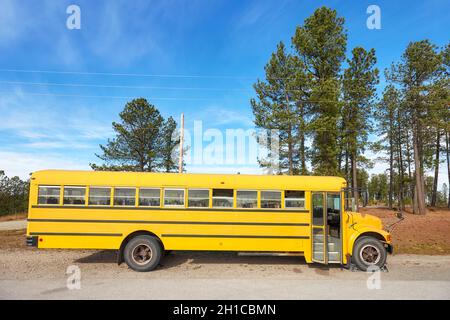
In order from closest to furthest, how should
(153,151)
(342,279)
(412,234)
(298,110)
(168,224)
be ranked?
(342,279) → (168,224) → (412,234) → (298,110) → (153,151)

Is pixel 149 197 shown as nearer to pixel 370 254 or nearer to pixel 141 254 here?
pixel 141 254

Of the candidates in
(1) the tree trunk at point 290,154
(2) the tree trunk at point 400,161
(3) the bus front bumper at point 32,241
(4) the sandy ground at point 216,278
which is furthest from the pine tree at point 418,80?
(3) the bus front bumper at point 32,241

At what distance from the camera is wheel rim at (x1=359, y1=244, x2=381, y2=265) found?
270 inches

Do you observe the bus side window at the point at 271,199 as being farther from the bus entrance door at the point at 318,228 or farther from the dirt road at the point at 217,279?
the dirt road at the point at 217,279

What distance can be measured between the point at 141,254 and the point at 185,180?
89.6 inches

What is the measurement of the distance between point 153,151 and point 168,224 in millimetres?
21598

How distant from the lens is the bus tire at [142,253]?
6.80m

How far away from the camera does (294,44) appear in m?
20.1

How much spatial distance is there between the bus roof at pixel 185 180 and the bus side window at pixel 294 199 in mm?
138

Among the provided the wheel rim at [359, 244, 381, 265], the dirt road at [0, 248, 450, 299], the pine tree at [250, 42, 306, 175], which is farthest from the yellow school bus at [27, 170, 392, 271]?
the pine tree at [250, 42, 306, 175]

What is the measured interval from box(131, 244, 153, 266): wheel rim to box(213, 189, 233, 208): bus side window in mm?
2130

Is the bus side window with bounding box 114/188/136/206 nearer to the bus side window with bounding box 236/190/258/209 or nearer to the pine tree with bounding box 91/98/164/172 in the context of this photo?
the bus side window with bounding box 236/190/258/209
